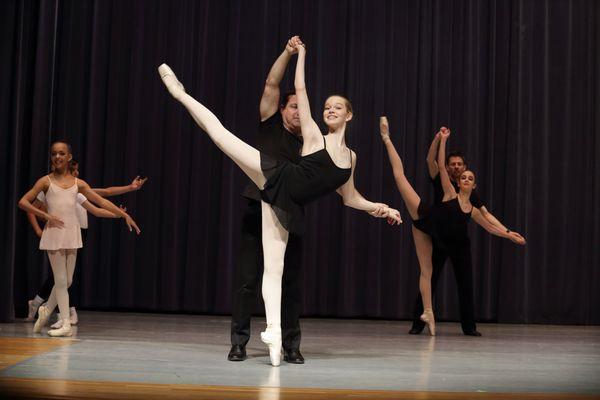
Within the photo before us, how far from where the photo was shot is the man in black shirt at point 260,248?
12.6 ft

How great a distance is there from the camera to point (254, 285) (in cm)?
388

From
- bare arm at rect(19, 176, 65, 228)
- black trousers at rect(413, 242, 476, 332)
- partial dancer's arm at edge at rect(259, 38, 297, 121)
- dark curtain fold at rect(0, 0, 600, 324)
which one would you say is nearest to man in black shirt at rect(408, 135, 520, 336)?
black trousers at rect(413, 242, 476, 332)

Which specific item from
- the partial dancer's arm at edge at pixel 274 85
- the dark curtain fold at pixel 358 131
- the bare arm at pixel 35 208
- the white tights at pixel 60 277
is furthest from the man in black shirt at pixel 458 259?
the bare arm at pixel 35 208

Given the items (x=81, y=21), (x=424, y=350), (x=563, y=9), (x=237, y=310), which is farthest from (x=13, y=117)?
(x=563, y=9)

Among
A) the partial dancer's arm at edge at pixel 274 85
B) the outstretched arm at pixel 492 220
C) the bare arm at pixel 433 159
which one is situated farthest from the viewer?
the outstretched arm at pixel 492 220

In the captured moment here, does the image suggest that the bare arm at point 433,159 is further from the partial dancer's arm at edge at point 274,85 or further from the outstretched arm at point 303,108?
the outstretched arm at point 303,108

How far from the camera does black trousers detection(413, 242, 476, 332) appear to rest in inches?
220

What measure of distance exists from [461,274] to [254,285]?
2.22 meters

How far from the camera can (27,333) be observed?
4.88 m

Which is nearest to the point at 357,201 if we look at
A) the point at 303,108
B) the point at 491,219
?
the point at 303,108

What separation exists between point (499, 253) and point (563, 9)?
2.37 meters

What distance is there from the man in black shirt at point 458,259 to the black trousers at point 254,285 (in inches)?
77.6

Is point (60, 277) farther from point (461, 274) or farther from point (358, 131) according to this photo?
point (358, 131)

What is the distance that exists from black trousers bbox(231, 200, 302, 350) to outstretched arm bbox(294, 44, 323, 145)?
0.47m
